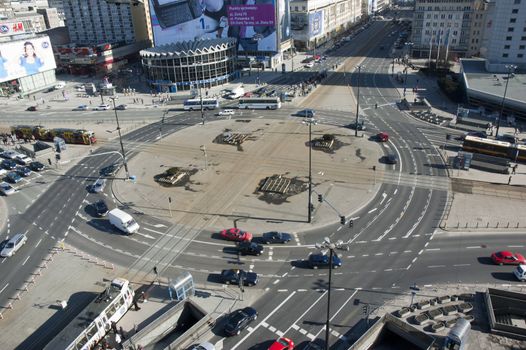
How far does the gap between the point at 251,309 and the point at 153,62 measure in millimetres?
96614

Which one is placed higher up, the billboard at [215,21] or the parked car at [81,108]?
the billboard at [215,21]

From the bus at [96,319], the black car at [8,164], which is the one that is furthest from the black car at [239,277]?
the black car at [8,164]

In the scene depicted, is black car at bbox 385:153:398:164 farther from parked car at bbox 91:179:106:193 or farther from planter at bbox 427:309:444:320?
parked car at bbox 91:179:106:193

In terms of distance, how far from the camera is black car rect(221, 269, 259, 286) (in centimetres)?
4271

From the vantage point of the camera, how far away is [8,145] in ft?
283

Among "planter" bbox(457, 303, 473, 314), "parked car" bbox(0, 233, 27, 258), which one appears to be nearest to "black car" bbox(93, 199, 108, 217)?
"parked car" bbox(0, 233, 27, 258)

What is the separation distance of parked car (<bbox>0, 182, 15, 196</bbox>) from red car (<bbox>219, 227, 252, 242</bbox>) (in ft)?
124

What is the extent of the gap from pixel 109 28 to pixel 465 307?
6481 inches

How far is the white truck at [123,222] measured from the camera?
51906mm

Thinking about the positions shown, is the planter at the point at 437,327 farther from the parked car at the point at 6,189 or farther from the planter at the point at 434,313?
the parked car at the point at 6,189

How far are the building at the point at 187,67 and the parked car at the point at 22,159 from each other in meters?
50.3

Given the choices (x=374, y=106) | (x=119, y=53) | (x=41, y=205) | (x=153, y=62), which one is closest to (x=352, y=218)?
(x=41, y=205)

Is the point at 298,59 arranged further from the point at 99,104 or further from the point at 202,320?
the point at 202,320

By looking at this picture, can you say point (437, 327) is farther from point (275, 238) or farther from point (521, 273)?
point (275, 238)
